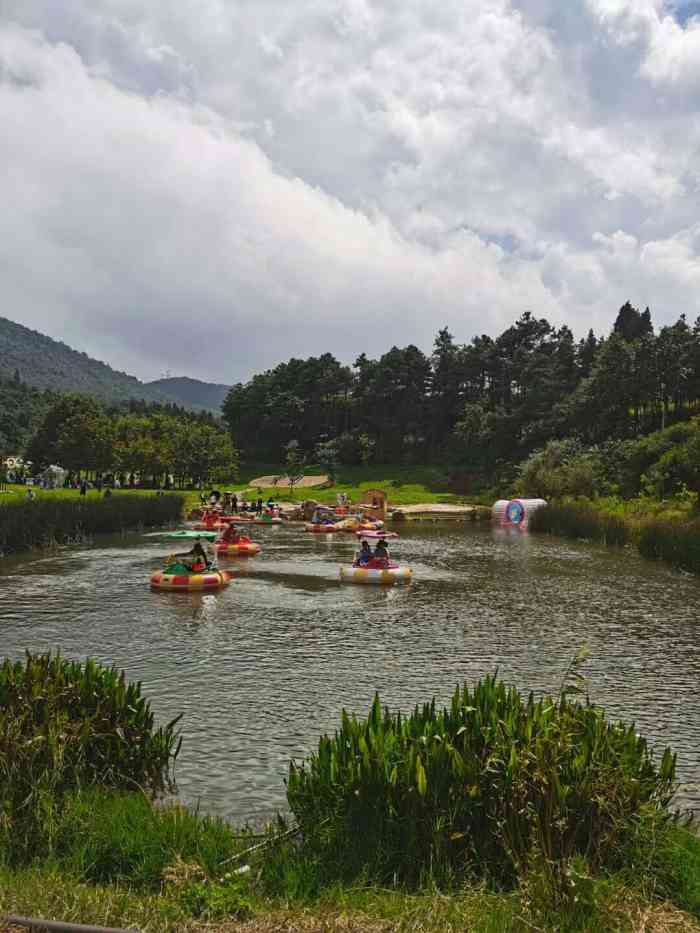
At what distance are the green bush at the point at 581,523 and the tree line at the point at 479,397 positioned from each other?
36.3m

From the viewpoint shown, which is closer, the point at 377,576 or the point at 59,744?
the point at 59,744

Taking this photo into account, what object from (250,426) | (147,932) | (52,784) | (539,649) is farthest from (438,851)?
(250,426)

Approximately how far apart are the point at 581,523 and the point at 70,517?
35251 millimetres

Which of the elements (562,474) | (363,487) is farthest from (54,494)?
(363,487)

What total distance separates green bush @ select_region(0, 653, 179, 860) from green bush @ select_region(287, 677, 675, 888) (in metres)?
2.79

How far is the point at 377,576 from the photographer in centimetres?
3297

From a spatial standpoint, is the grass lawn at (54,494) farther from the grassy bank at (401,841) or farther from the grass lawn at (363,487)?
the grassy bank at (401,841)

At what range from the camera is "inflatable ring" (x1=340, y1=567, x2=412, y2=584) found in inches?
1298

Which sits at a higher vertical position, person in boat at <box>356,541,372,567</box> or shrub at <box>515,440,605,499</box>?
shrub at <box>515,440,605,499</box>

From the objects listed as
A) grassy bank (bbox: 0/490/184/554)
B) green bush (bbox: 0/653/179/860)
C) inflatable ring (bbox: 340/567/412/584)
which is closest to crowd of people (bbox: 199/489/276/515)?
grassy bank (bbox: 0/490/184/554)

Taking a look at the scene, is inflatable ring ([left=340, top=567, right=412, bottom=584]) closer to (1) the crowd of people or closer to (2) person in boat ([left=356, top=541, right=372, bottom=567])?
(2) person in boat ([left=356, top=541, right=372, bottom=567])

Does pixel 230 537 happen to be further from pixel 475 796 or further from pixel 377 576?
pixel 475 796

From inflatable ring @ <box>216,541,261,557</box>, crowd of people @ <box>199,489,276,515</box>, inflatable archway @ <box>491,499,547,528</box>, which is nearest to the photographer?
inflatable ring @ <box>216,541,261,557</box>

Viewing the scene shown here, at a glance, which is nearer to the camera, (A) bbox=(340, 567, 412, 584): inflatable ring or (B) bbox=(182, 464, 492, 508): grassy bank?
(A) bbox=(340, 567, 412, 584): inflatable ring
